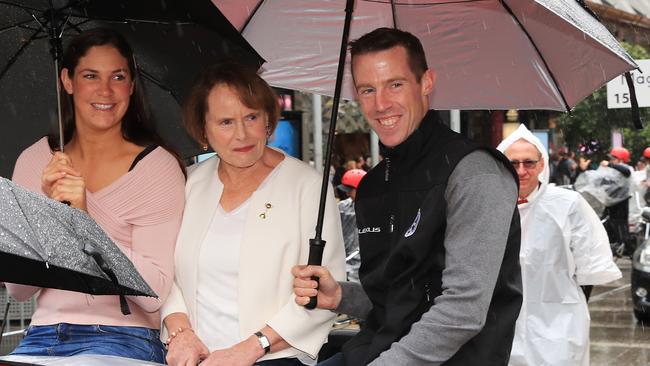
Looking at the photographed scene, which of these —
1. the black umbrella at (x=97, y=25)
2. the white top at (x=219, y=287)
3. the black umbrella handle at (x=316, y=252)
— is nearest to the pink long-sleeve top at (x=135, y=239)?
the white top at (x=219, y=287)

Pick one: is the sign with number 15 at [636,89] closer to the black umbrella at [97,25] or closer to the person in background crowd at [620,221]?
the black umbrella at [97,25]

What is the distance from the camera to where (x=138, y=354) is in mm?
4113

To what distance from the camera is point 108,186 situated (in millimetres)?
4262

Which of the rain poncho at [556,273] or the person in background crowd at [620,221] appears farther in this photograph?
the person in background crowd at [620,221]

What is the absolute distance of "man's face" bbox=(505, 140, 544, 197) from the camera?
6.80 m

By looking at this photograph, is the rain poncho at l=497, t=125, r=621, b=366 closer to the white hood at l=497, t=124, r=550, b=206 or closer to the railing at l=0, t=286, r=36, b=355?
the white hood at l=497, t=124, r=550, b=206

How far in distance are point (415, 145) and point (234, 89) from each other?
34.9 inches

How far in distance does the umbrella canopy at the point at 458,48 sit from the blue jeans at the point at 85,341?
1.76 meters

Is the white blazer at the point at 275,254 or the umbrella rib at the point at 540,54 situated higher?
the umbrella rib at the point at 540,54

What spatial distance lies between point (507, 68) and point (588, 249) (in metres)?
2.27

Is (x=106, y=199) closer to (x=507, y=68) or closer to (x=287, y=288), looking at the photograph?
(x=287, y=288)

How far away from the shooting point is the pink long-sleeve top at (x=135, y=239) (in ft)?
13.4

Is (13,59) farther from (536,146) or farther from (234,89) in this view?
(536,146)

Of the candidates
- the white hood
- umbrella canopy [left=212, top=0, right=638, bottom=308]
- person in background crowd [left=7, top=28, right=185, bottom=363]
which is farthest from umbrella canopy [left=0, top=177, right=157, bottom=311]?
the white hood
